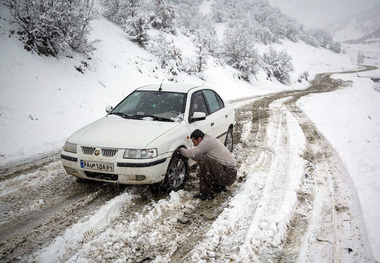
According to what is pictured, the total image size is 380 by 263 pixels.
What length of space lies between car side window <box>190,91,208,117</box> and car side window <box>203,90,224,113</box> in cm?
22

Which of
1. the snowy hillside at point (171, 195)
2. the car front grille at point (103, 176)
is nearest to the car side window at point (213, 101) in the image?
the snowy hillside at point (171, 195)

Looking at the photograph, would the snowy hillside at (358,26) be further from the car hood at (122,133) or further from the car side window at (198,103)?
the car hood at (122,133)

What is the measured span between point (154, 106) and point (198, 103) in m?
0.89

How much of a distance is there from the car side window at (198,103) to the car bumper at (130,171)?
4.40 ft

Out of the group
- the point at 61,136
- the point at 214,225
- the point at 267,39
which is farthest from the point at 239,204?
the point at 267,39

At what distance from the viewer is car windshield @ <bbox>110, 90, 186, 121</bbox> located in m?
4.57

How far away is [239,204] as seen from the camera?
12.5 feet

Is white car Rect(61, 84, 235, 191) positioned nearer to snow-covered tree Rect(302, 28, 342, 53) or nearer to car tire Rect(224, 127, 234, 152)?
car tire Rect(224, 127, 234, 152)

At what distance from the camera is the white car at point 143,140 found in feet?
12.1

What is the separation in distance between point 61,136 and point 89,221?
451 centimetres

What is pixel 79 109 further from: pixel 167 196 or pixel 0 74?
pixel 167 196

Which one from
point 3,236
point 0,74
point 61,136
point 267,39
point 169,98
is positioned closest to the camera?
point 3,236

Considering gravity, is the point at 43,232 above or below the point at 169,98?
below

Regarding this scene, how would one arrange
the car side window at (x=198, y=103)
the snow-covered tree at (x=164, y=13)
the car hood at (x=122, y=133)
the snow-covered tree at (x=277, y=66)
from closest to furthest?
the car hood at (x=122, y=133) < the car side window at (x=198, y=103) < the snow-covered tree at (x=164, y=13) < the snow-covered tree at (x=277, y=66)
